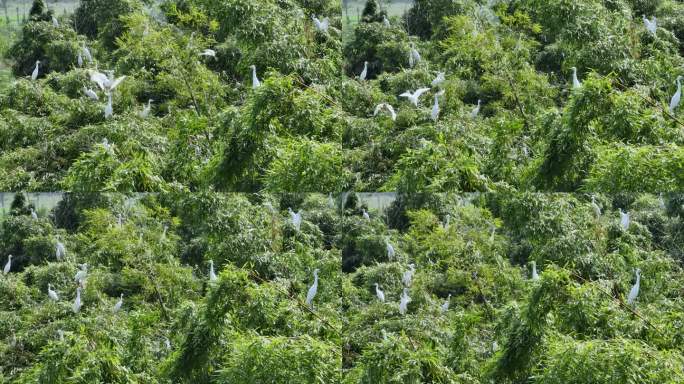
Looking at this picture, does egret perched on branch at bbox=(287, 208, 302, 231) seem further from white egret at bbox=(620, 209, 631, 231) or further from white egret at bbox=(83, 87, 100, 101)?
white egret at bbox=(83, 87, 100, 101)

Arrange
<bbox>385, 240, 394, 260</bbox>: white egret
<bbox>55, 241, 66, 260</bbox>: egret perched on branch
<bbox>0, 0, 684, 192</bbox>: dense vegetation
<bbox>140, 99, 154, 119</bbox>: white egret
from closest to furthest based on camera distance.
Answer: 1. <bbox>0, 0, 684, 192</bbox>: dense vegetation
2. <bbox>385, 240, 394, 260</bbox>: white egret
3. <bbox>55, 241, 66, 260</bbox>: egret perched on branch
4. <bbox>140, 99, 154, 119</bbox>: white egret

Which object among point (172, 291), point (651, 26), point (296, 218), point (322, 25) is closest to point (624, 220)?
point (651, 26)

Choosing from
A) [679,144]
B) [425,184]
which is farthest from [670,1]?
[425,184]

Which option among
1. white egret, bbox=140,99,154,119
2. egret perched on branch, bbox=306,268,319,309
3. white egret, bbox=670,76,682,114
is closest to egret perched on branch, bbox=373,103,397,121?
egret perched on branch, bbox=306,268,319,309

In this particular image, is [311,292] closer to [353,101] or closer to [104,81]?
[353,101]

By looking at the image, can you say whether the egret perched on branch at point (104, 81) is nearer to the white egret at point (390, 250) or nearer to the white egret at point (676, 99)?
the white egret at point (390, 250)

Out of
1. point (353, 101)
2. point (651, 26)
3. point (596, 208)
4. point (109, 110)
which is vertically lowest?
point (109, 110)

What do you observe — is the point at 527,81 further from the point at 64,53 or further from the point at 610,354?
the point at 64,53

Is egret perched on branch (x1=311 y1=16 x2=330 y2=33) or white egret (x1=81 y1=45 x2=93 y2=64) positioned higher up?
egret perched on branch (x1=311 y1=16 x2=330 y2=33)
